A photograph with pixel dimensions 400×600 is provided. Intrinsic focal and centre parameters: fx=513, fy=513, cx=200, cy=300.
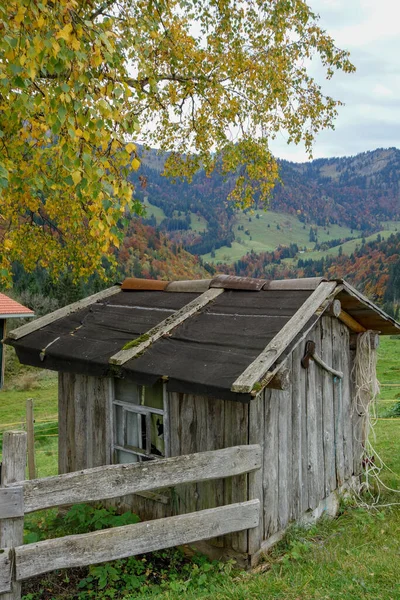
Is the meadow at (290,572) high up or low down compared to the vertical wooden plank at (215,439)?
down

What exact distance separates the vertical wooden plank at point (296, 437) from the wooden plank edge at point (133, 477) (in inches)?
42.6

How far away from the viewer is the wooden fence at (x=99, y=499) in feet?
13.4

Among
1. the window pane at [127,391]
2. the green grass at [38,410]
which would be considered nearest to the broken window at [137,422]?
the window pane at [127,391]

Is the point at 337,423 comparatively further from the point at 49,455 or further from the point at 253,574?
the point at 49,455

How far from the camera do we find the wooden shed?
5523 millimetres

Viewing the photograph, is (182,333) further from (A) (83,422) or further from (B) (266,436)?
(A) (83,422)

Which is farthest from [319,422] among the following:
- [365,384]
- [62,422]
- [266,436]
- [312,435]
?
[62,422]

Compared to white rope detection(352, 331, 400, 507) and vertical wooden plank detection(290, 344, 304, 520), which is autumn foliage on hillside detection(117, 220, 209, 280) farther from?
vertical wooden plank detection(290, 344, 304, 520)

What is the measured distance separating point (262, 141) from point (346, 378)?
716 centimetres

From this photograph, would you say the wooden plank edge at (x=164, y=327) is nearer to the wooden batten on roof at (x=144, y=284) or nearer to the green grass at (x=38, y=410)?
the wooden batten on roof at (x=144, y=284)

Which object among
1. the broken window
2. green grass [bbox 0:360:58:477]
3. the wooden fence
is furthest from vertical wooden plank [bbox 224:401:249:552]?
green grass [bbox 0:360:58:477]

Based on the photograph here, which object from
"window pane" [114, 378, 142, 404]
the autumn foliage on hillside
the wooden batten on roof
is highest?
the autumn foliage on hillside

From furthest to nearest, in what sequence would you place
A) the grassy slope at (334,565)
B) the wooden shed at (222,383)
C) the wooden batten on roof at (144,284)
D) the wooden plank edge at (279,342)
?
the wooden batten on roof at (144,284) < the wooden shed at (222,383) < the wooden plank edge at (279,342) < the grassy slope at (334,565)

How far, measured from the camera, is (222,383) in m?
A: 4.98
